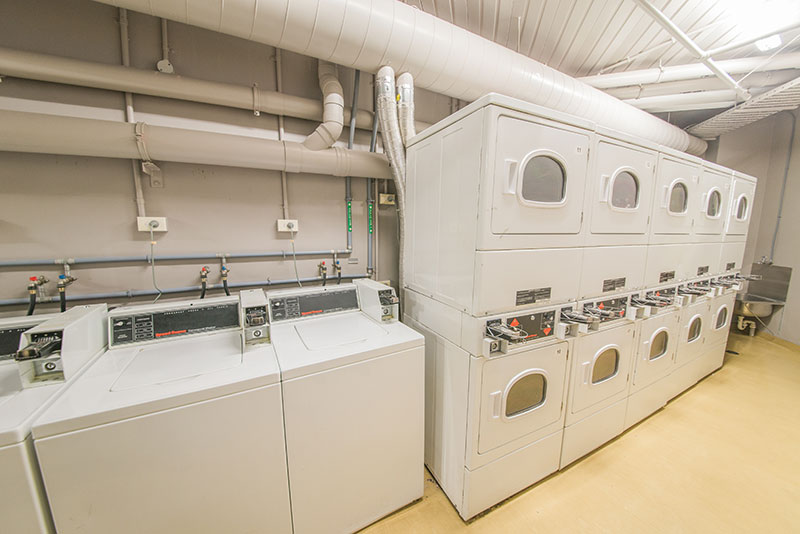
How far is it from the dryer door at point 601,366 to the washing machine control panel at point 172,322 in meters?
1.94

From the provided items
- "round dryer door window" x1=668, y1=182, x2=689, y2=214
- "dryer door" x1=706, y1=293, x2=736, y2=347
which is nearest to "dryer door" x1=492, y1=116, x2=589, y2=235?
"round dryer door window" x1=668, y1=182, x2=689, y2=214

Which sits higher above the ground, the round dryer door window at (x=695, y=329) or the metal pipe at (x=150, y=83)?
the metal pipe at (x=150, y=83)

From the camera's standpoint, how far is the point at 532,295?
51.4 inches

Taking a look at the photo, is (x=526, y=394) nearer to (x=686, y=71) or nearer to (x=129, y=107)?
(x=129, y=107)

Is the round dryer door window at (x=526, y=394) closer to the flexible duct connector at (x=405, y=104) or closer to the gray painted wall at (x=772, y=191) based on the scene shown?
the flexible duct connector at (x=405, y=104)

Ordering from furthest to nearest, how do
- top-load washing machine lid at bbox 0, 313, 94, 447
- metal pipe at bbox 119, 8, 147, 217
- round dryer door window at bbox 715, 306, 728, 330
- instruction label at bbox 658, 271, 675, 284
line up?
round dryer door window at bbox 715, 306, 728, 330 < instruction label at bbox 658, 271, 675, 284 < metal pipe at bbox 119, 8, 147, 217 < top-load washing machine lid at bbox 0, 313, 94, 447

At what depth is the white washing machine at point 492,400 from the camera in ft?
4.10

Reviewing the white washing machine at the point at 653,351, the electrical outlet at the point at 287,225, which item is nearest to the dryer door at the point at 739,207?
the white washing machine at the point at 653,351

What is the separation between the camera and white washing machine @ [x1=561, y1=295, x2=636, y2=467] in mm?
1537

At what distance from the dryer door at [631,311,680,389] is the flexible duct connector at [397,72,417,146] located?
→ 6.76ft

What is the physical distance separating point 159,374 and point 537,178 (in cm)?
179

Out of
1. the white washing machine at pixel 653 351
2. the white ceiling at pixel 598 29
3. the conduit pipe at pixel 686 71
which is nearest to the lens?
the white ceiling at pixel 598 29

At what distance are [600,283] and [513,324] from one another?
718mm

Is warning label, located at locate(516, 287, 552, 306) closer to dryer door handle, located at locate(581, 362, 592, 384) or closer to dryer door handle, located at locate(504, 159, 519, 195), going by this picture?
dryer door handle, located at locate(504, 159, 519, 195)
